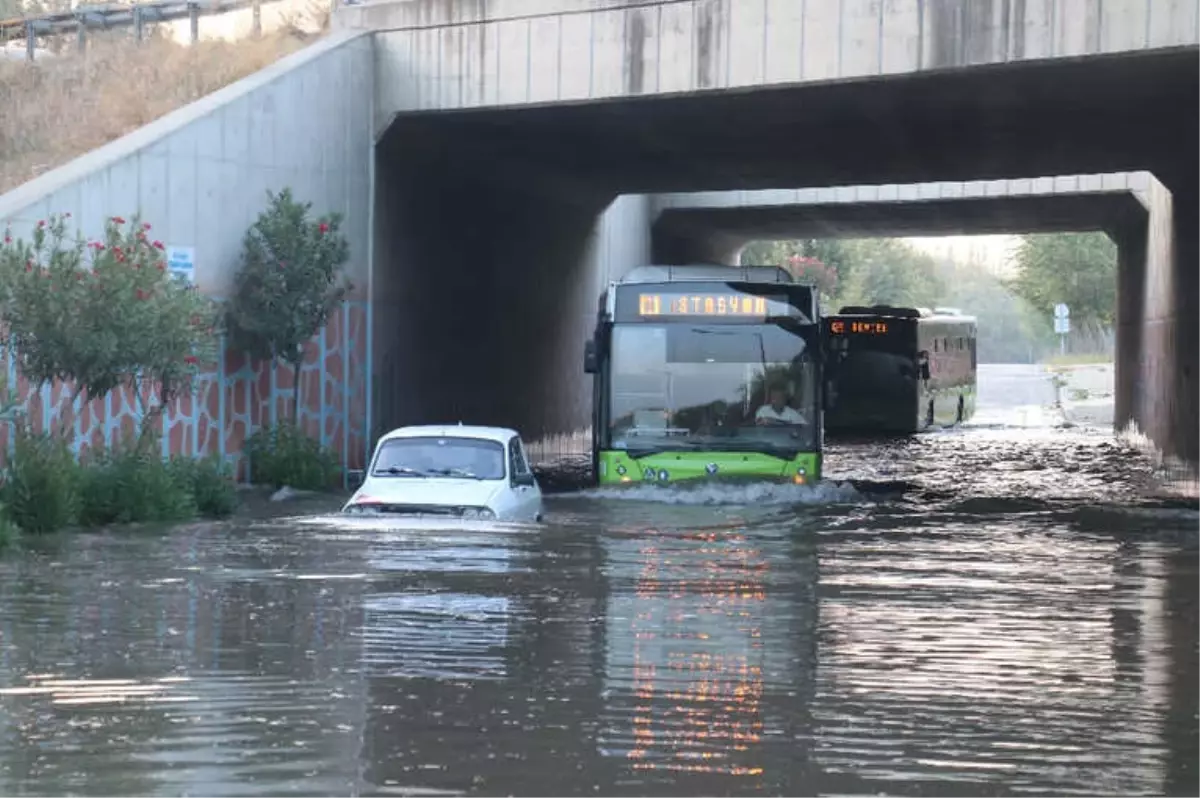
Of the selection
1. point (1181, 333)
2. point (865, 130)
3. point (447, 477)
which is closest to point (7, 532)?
point (447, 477)

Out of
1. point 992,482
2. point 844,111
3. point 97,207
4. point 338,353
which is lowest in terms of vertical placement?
point 992,482

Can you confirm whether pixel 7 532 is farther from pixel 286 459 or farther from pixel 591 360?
pixel 591 360

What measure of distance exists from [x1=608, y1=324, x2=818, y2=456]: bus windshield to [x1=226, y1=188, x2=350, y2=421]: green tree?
13.3 feet

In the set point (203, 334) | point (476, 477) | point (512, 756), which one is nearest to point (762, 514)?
point (476, 477)

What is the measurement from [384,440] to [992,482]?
16.2 metres

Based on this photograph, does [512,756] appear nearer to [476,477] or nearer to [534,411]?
[476,477]

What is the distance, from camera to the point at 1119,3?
20016mm

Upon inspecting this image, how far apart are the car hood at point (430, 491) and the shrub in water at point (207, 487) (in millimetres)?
3419

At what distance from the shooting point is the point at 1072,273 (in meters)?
75.1

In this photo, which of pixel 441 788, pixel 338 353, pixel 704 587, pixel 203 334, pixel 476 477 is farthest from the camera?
pixel 338 353

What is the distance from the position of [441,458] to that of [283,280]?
6.02m

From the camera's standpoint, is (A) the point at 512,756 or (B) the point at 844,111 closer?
(A) the point at 512,756

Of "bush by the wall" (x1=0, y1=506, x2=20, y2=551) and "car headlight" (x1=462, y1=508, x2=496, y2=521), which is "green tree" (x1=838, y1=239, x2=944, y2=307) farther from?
"bush by the wall" (x1=0, y1=506, x2=20, y2=551)

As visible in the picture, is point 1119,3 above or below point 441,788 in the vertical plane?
above
